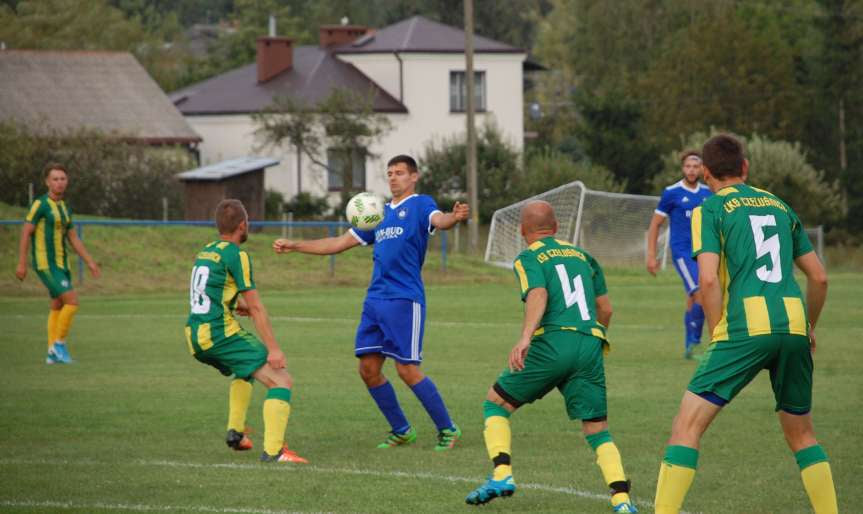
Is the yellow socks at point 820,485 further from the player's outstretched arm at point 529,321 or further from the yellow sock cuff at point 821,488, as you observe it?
the player's outstretched arm at point 529,321

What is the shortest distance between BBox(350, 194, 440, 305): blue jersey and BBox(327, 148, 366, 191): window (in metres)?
40.5


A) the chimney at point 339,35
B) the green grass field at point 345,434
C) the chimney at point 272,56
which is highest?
the chimney at point 339,35

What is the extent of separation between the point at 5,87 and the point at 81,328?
38.7 m

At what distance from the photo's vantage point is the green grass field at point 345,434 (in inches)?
315

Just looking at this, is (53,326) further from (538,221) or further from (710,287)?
(710,287)

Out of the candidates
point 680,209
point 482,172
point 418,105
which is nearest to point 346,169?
point 482,172

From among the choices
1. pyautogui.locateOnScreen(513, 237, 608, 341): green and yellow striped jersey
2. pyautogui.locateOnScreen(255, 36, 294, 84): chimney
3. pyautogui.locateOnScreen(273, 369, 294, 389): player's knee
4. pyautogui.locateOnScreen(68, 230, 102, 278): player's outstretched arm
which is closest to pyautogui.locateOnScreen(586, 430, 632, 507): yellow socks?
pyautogui.locateOnScreen(513, 237, 608, 341): green and yellow striped jersey

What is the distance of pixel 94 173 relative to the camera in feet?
138

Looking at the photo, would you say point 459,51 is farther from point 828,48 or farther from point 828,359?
point 828,359

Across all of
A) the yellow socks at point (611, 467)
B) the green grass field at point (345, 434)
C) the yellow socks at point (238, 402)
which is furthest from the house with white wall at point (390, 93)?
the yellow socks at point (611, 467)

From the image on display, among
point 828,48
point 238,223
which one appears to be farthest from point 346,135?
point 238,223

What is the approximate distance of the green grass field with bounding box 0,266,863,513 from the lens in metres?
8.01

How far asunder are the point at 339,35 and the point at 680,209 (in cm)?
4999

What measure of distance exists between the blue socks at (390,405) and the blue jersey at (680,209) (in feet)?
20.8
